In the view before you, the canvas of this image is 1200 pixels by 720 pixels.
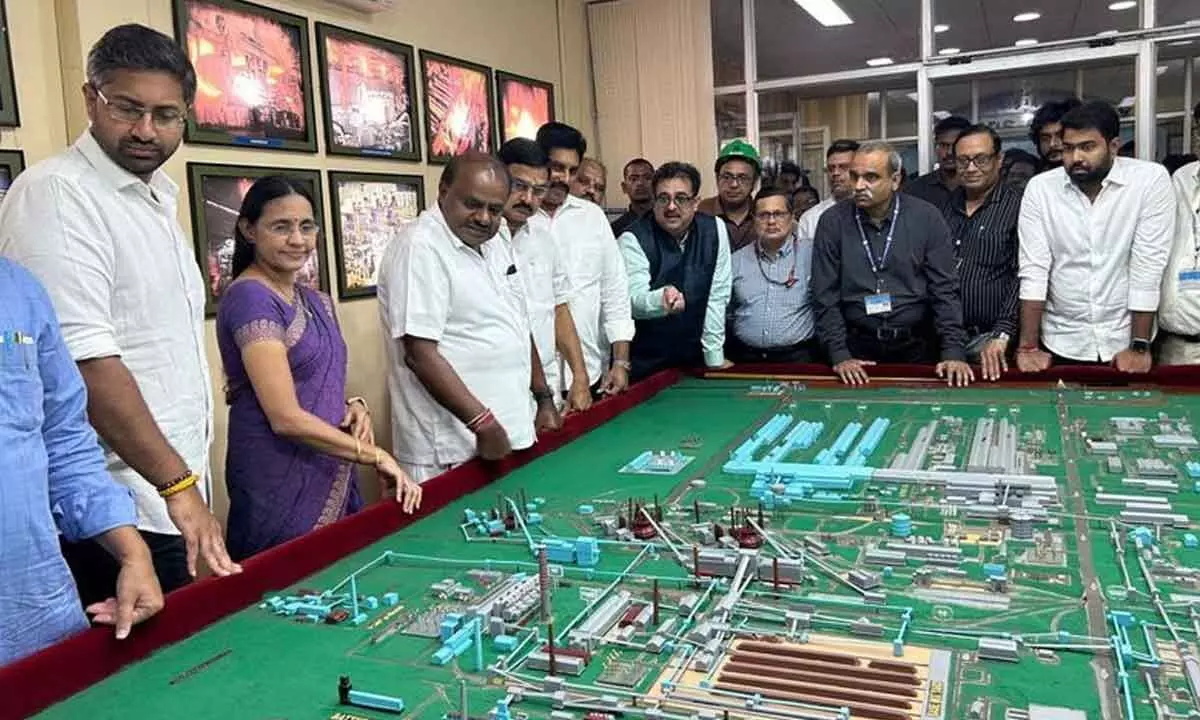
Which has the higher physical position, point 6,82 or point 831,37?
point 831,37

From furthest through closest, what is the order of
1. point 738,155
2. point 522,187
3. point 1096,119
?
point 738,155 → point 1096,119 → point 522,187

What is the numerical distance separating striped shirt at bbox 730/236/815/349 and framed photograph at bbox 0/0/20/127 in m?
2.86

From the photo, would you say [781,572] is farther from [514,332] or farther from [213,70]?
[213,70]

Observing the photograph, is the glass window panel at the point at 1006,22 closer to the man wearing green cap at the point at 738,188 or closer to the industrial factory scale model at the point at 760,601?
the man wearing green cap at the point at 738,188

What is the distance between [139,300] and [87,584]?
603 mm

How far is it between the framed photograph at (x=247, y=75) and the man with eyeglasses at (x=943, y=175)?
2.91 meters

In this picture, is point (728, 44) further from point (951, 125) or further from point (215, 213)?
point (215, 213)

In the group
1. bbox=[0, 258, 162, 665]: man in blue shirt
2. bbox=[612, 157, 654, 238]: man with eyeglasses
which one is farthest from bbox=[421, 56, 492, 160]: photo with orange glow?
bbox=[0, 258, 162, 665]: man in blue shirt

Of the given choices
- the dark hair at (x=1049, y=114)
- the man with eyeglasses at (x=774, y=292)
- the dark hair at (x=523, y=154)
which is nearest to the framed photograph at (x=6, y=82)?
the dark hair at (x=523, y=154)

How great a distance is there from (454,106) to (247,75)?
154 cm

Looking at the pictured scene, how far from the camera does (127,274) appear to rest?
199 cm

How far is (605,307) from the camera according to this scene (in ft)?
13.5

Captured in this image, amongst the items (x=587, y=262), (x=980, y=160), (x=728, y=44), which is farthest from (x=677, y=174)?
(x=728, y=44)

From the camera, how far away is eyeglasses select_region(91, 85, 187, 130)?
75.1 inches
